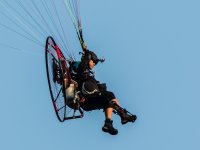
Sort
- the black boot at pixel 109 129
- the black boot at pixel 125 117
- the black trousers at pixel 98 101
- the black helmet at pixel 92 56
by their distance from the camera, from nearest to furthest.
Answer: the black boot at pixel 109 129 < the black trousers at pixel 98 101 < the black helmet at pixel 92 56 < the black boot at pixel 125 117

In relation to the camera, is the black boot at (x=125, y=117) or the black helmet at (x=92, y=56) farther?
the black boot at (x=125, y=117)

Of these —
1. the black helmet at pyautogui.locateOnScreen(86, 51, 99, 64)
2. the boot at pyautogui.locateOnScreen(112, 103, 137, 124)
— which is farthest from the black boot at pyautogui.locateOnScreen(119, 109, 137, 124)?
the black helmet at pyautogui.locateOnScreen(86, 51, 99, 64)

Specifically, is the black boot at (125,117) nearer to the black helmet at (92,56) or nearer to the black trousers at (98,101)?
the black trousers at (98,101)

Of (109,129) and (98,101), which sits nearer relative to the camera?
(109,129)

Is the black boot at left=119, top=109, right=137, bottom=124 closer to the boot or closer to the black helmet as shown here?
the boot

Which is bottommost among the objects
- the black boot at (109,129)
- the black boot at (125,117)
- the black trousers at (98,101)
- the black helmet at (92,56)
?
the black boot at (109,129)

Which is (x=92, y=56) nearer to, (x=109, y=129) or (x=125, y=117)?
(x=125, y=117)

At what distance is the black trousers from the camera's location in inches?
791

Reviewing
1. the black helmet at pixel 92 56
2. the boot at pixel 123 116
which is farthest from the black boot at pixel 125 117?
A: the black helmet at pixel 92 56

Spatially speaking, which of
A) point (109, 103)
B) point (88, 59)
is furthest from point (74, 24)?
point (109, 103)

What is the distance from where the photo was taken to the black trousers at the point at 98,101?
65.9 ft

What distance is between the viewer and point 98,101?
66.4 feet

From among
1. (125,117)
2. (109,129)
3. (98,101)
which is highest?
(98,101)

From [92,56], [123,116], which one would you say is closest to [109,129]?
[123,116]
